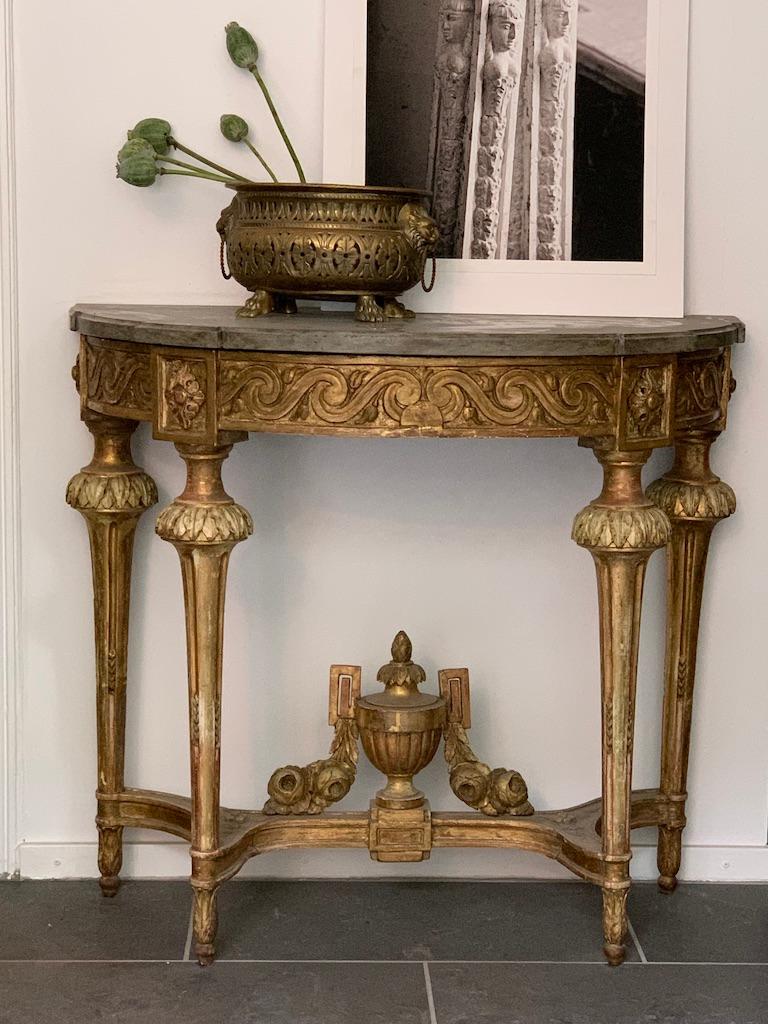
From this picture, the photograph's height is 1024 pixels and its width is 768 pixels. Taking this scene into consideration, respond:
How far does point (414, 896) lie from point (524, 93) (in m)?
1.31

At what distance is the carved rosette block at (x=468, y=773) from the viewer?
238 centimetres

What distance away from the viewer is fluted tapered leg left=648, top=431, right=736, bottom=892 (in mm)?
2373

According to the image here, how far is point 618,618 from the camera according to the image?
6.96ft

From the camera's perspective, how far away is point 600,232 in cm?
239

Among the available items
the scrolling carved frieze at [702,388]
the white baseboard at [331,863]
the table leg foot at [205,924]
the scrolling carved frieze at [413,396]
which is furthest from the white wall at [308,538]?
the scrolling carved frieze at [413,396]

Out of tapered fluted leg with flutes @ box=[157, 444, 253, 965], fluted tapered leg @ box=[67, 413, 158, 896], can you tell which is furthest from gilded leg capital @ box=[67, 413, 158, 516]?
tapered fluted leg with flutes @ box=[157, 444, 253, 965]

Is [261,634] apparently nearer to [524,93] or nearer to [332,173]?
[332,173]

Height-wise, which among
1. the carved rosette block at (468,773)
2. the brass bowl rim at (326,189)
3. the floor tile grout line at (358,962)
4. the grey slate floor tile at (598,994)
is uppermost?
the brass bowl rim at (326,189)

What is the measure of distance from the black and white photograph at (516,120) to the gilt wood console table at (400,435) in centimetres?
21

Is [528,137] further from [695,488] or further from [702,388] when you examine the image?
[695,488]

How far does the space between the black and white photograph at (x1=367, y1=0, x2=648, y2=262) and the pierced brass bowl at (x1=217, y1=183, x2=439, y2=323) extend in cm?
25

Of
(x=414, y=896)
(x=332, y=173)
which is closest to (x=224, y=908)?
(x=414, y=896)

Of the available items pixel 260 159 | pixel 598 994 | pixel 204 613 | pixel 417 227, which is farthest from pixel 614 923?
pixel 260 159

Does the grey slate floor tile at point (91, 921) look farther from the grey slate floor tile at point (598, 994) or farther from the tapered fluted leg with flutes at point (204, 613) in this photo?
the grey slate floor tile at point (598, 994)
